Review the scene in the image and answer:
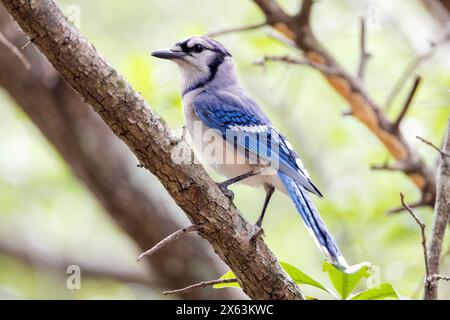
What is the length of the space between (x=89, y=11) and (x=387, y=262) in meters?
3.00

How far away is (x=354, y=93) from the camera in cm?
351

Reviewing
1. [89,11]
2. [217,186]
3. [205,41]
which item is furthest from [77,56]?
[89,11]

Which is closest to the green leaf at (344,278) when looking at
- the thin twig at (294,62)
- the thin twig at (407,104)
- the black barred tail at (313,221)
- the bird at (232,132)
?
the black barred tail at (313,221)

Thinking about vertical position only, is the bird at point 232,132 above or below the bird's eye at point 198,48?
below

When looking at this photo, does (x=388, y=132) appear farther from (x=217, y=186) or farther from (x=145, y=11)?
(x=145, y=11)

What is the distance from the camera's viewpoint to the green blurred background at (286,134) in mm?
3967

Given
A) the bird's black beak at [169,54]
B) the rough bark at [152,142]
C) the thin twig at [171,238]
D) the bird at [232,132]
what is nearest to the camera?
the rough bark at [152,142]

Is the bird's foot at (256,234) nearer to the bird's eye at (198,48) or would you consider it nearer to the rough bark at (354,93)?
the rough bark at (354,93)

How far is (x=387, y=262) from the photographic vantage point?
4574 millimetres

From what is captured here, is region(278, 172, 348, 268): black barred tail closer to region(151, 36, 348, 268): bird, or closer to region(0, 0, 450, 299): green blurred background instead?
region(151, 36, 348, 268): bird

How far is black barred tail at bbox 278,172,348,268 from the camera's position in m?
2.53

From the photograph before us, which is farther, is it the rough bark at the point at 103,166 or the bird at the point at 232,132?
the rough bark at the point at 103,166

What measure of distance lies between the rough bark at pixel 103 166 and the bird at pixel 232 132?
0.93 meters
